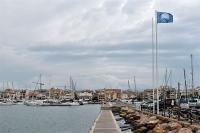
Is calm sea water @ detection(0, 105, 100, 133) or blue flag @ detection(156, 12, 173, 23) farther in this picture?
calm sea water @ detection(0, 105, 100, 133)

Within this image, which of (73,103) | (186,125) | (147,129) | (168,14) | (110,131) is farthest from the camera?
(73,103)

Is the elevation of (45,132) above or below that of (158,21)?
below

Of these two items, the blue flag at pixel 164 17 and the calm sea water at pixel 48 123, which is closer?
the blue flag at pixel 164 17

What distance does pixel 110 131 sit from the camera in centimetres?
3312

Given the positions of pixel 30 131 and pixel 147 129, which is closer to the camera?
pixel 147 129

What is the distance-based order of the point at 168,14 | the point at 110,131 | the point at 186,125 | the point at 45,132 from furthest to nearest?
the point at 45,132
the point at 168,14
the point at 110,131
the point at 186,125

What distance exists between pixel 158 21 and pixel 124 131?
10306mm

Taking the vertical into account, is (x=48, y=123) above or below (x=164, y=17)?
below

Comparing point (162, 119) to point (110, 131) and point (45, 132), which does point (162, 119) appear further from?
point (45, 132)

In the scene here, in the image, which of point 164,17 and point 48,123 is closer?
point 164,17

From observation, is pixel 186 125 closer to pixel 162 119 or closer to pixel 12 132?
pixel 162 119

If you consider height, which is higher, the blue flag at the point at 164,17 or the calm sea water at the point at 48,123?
the blue flag at the point at 164,17

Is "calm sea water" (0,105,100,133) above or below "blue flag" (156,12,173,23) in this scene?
below

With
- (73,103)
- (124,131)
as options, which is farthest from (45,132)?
(73,103)
